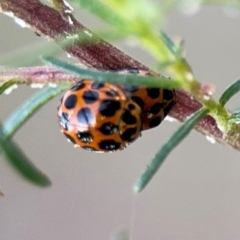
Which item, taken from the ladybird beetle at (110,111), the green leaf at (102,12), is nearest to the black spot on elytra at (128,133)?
the ladybird beetle at (110,111)

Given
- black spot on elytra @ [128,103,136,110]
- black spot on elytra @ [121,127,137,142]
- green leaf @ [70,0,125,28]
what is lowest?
black spot on elytra @ [121,127,137,142]

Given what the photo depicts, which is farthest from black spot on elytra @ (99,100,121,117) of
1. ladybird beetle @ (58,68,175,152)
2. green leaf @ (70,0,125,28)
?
green leaf @ (70,0,125,28)

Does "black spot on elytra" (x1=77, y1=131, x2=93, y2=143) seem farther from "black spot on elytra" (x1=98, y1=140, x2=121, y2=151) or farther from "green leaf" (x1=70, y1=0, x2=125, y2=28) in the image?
"green leaf" (x1=70, y1=0, x2=125, y2=28)

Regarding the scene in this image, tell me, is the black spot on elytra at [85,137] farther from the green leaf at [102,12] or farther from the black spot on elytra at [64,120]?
the green leaf at [102,12]

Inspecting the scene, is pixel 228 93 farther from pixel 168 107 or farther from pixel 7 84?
pixel 7 84

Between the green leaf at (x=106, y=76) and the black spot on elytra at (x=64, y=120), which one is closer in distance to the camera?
the green leaf at (x=106, y=76)

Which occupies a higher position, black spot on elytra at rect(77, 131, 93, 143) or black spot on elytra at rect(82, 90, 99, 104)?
black spot on elytra at rect(82, 90, 99, 104)

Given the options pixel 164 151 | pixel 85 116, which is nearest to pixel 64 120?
pixel 85 116
